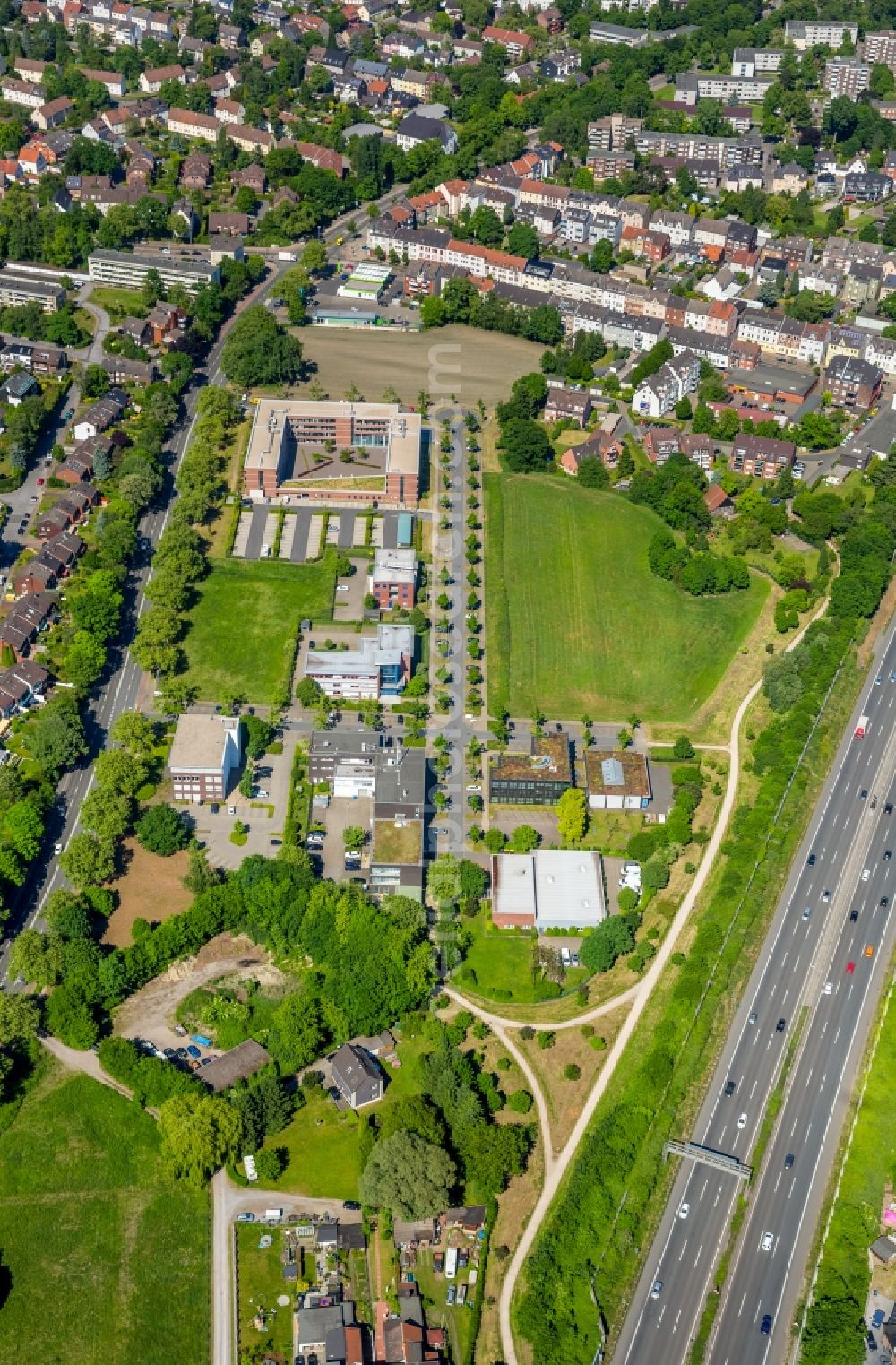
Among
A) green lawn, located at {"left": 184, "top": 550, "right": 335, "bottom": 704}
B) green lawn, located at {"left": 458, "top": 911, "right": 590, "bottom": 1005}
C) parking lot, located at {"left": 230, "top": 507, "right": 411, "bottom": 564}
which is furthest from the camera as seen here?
parking lot, located at {"left": 230, "top": 507, "right": 411, "bottom": 564}

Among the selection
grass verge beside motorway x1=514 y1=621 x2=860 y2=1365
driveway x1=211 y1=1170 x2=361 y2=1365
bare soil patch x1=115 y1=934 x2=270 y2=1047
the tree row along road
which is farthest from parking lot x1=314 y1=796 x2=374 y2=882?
driveway x1=211 y1=1170 x2=361 y2=1365

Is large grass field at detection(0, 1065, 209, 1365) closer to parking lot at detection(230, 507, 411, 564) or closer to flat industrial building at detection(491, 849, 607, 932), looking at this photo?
flat industrial building at detection(491, 849, 607, 932)

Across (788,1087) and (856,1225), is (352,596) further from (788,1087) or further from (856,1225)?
(856,1225)

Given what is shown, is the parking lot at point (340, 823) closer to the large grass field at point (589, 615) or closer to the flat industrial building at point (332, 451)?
the large grass field at point (589, 615)

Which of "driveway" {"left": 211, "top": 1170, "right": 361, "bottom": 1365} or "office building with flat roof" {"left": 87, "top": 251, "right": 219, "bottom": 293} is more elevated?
"office building with flat roof" {"left": 87, "top": 251, "right": 219, "bottom": 293}

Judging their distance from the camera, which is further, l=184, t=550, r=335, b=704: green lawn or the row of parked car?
l=184, t=550, r=335, b=704: green lawn

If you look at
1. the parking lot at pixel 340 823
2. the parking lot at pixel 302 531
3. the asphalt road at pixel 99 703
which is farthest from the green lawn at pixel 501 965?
the parking lot at pixel 302 531

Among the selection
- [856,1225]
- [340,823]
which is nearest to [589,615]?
[340,823]
